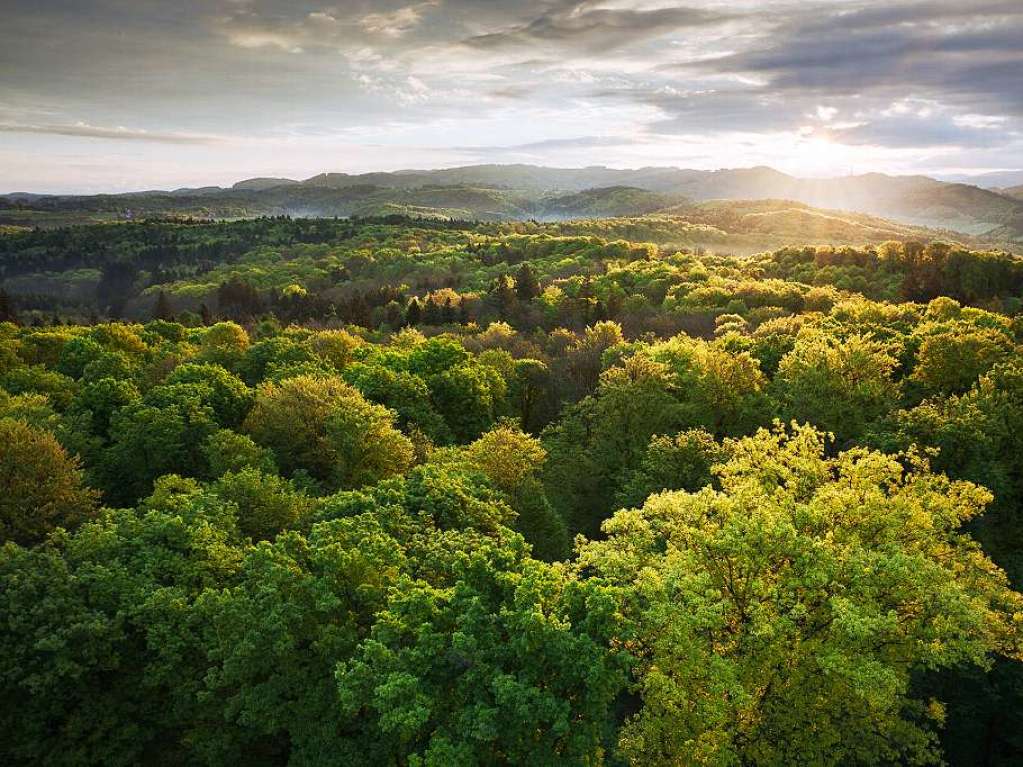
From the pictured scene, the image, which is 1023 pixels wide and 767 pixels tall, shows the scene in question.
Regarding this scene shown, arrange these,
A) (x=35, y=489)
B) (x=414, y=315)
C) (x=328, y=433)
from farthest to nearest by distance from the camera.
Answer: (x=414, y=315)
(x=328, y=433)
(x=35, y=489)

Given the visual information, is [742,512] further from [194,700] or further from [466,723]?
[194,700]

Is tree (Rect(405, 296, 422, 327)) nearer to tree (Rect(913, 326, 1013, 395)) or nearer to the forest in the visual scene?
the forest

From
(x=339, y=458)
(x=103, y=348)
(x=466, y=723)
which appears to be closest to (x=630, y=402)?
(x=339, y=458)

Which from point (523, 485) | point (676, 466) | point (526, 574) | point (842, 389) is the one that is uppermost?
point (842, 389)

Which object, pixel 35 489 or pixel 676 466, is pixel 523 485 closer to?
pixel 676 466

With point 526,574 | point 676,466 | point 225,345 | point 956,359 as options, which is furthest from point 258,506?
point 956,359

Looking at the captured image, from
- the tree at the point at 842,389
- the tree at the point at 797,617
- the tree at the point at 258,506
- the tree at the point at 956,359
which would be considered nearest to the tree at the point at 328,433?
the tree at the point at 258,506
